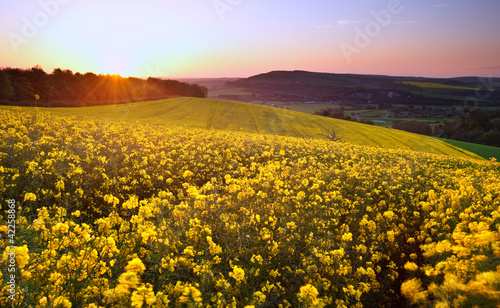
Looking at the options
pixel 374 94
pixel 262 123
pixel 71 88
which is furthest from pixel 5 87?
pixel 374 94

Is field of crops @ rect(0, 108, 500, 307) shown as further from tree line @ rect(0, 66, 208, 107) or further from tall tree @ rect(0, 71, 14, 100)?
tall tree @ rect(0, 71, 14, 100)

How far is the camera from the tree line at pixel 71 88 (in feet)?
132

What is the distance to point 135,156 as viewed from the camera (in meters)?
8.21

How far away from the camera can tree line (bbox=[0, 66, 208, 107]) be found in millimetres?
40125

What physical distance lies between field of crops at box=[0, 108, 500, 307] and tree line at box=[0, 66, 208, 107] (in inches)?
1538

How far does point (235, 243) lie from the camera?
392 centimetres

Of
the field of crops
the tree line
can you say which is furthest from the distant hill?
the field of crops

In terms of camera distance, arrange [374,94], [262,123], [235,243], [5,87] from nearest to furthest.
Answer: [235,243] → [262,123] → [5,87] → [374,94]

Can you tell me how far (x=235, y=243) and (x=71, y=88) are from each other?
60692 millimetres

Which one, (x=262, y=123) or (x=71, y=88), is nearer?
(x=262, y=123)

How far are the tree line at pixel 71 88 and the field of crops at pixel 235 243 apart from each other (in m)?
39.1

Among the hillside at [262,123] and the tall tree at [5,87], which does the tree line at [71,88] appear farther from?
the hillside at [262,123]

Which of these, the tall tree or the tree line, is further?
the tree line

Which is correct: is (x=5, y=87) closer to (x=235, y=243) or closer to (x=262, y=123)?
(x=262, y=123)
